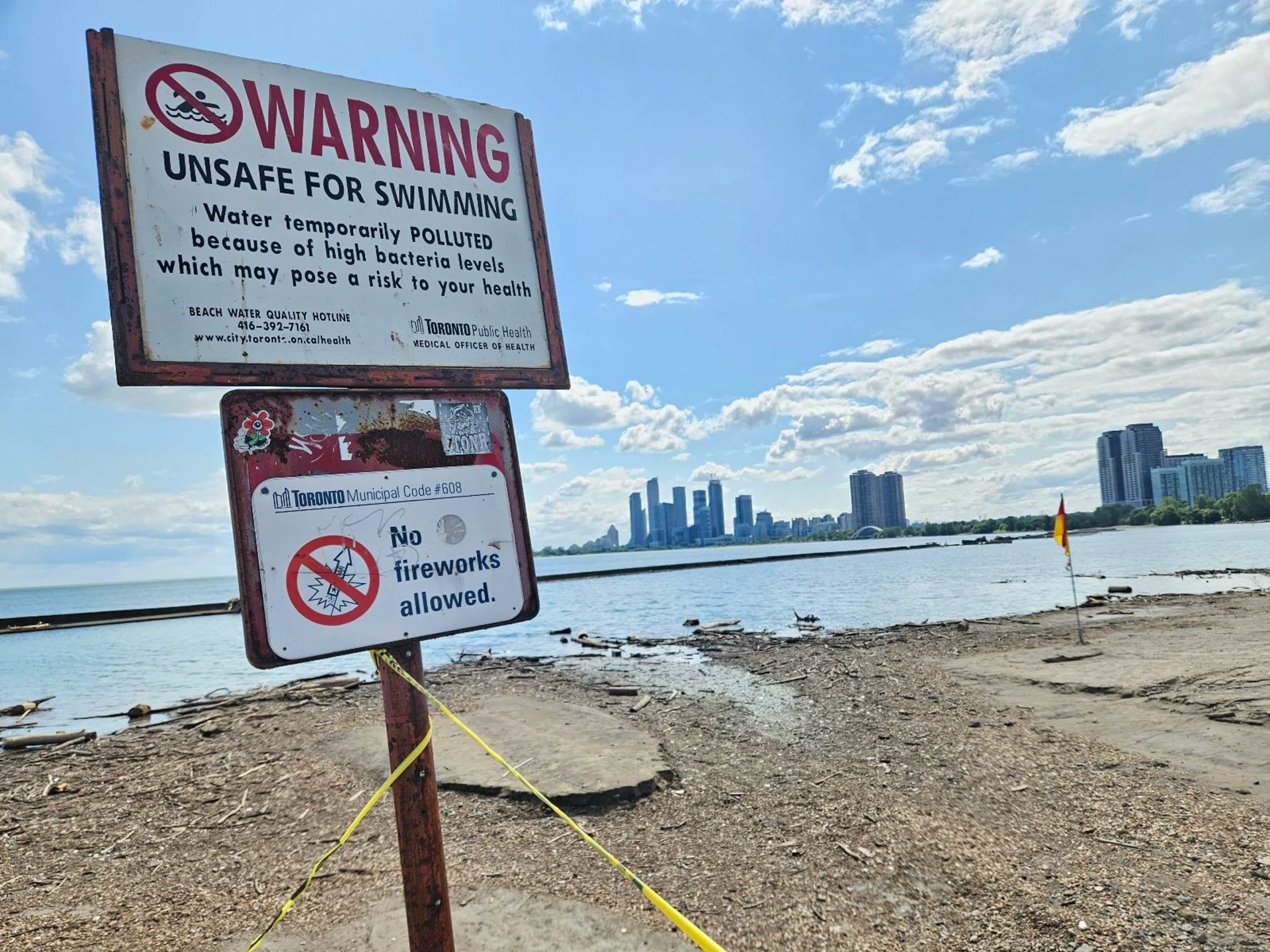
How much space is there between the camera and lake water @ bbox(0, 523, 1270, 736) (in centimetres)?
2092

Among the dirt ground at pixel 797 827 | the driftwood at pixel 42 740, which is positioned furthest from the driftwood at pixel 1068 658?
the driftwood at pixel 42 740

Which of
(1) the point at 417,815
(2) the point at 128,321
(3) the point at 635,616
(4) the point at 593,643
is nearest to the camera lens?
(2) the point at 128,321

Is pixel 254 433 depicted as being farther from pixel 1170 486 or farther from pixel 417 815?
pixel 1170 486

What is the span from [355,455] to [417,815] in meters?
1.26

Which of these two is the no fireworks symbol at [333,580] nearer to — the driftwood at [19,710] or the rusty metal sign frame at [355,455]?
the rusty metal sign frame at [355,455]

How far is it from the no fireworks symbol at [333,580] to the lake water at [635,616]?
108 inches

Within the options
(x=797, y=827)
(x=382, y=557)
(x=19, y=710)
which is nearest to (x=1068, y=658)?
(x=797, y=827)

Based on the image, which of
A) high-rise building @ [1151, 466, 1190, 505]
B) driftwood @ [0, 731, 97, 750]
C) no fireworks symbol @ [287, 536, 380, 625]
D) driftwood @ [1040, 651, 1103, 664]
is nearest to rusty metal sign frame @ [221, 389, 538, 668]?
no fireworks symbol @ [287, 536, 380, 625]

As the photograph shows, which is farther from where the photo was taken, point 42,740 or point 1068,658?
point 1068,658

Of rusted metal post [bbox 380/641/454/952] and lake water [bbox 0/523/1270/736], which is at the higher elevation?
rusted metal post [bbox 380/641/454/952]

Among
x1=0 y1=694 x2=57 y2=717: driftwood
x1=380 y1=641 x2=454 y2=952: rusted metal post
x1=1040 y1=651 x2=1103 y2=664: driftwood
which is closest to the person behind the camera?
x1=380 y1=641 x2=454 y2=952: rusted metal post

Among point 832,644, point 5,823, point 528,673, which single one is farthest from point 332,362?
point 832,644

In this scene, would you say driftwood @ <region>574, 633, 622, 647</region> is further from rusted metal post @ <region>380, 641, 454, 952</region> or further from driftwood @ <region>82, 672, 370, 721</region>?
rusted metal post @ <region>380, 641, 454, 952</region>

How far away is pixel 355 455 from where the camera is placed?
2.40m
